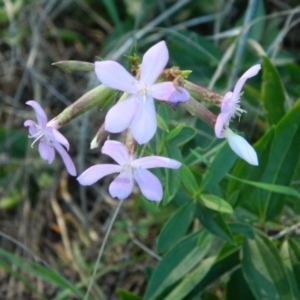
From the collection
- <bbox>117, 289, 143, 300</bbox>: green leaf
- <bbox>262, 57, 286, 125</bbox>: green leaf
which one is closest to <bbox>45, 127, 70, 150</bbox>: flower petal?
<bbox>117, 289, 143, 300</bbox>: green leaf

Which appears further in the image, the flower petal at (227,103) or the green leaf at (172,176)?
the green leaf at (172,176)

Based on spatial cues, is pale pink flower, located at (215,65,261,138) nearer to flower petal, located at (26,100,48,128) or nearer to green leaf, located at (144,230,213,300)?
flower petal, located at (26,100,48,128)

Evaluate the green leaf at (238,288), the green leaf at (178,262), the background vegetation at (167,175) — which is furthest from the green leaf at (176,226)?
the green leaf at (238,288)

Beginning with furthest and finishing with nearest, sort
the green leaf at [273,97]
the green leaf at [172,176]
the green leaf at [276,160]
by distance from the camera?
the green leaf at [273,97]
the green leaf at [276,160]
the green leaf at [172,176]

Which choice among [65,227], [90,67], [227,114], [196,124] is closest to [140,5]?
[196,124]

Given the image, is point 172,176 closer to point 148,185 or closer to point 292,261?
point 148,185

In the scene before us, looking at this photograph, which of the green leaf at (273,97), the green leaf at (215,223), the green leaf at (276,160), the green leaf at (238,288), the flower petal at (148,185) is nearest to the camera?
the flower petal at (148,185)

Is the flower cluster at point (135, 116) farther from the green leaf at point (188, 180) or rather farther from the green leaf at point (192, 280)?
the green leaf at point (192, 280)
